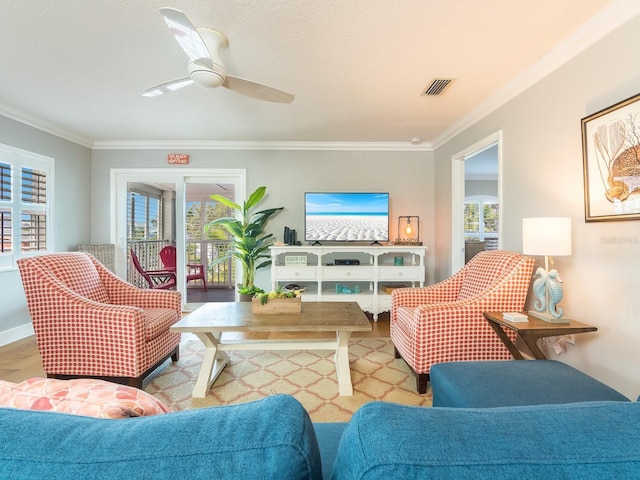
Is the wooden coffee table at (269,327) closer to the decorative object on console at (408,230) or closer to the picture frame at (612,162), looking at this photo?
the picture frame at (612,162)

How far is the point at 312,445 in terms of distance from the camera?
0.49m

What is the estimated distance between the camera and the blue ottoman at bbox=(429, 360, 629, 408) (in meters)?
1.29

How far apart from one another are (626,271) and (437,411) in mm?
1974

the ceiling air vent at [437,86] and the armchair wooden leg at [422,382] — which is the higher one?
the ceiling air vent at [437,86]

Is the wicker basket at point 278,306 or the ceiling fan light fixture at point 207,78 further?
the wicker basket at point 278,306

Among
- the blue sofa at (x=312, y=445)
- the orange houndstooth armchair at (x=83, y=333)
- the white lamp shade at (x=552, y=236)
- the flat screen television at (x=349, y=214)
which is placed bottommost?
the orange houndstooth armchair at (x=83, y=333)

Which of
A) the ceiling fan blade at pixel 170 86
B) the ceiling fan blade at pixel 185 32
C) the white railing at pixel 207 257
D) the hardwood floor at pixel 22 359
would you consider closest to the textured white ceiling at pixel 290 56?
the ceiling fan blade at pixel 185 32

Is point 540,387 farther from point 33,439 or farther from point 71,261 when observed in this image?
point 71,261

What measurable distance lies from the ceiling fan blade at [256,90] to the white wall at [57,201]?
2.78m

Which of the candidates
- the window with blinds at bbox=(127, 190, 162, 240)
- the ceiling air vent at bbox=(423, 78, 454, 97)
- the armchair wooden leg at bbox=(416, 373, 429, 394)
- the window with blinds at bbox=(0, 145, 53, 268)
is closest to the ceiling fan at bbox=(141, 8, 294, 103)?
the ceiling air vent at bbox=(423, 78, 454, 97)

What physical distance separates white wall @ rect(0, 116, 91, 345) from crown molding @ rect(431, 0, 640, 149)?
4.77 m

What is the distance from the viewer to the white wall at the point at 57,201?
3125mm

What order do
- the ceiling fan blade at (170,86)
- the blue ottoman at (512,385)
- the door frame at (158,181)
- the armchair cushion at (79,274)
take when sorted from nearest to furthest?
the blue ottoman at (512,385), the ceiling fan blade at (170,86), the armchair cushion at (79,274), the door frame at (158,181)

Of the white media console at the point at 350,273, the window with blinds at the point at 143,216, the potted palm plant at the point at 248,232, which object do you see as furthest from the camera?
the window with blinds at the point at 143,216
